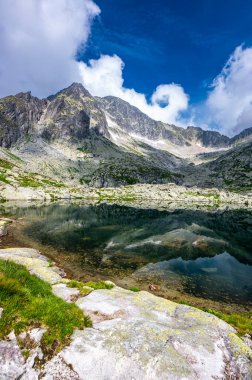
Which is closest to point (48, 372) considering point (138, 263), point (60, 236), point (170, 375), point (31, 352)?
point (31, 352)

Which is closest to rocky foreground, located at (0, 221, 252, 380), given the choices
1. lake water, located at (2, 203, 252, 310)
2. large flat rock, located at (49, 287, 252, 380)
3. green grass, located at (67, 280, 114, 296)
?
large flat rock, located at (49, 287, 252, 380)

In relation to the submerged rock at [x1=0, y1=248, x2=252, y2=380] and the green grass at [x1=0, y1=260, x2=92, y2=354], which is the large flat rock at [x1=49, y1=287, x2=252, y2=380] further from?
the green grass at [x1=0, y1=260, x2=92, y2=354]

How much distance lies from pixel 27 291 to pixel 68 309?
223cm

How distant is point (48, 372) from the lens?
967 cm

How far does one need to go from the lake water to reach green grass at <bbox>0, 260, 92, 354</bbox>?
2104 centimetres

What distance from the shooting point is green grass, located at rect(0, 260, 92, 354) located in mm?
10438

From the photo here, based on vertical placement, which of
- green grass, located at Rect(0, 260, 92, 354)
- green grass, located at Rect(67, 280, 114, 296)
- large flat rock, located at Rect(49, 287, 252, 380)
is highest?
green grass, located at Rect(0, 260, 92, 354)

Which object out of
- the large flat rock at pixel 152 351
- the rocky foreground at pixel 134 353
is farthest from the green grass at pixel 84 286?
the rocky foreground at pixel 134 353

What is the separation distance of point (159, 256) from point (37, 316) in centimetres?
4078

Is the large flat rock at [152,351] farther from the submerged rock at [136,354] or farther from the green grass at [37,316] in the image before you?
the green grass at [37,316]

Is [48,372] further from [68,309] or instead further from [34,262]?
[34,262]

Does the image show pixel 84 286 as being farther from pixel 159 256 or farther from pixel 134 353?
pixel 159 256

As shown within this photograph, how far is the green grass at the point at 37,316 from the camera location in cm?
1044

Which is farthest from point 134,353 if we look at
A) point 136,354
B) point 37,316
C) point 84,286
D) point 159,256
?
point 159,256
